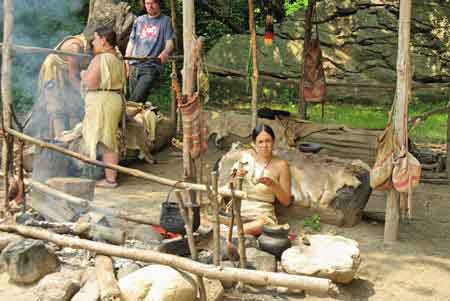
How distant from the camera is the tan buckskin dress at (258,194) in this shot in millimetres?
5777

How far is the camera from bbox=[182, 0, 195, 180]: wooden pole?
17.6 feet

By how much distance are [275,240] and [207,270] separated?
1.19 meters

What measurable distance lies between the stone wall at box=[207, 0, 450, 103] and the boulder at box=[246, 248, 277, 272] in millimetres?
8301

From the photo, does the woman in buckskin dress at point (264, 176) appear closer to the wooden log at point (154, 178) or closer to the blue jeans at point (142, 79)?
the wooden log at point (154, 178)

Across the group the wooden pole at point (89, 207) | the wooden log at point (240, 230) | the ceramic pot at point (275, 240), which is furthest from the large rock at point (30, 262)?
the ceramic pot at point (275, 240)

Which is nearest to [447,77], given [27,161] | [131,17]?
[131,17]

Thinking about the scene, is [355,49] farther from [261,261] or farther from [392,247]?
[261,261]

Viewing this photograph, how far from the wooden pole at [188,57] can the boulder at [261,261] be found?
918mm

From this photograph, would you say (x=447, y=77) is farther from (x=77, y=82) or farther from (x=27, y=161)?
(x=27, y=161)

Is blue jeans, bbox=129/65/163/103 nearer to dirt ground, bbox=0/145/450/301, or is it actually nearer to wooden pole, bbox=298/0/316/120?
dirt ground, bbox=0/145/450/301

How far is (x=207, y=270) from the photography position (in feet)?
13.1

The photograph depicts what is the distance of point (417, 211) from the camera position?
6.89 metres

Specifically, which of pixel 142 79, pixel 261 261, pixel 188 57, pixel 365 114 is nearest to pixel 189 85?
pixel 188 57

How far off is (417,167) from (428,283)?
97cm
